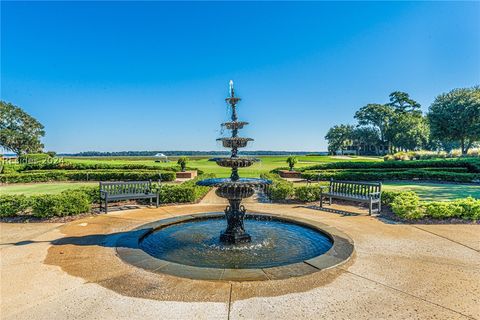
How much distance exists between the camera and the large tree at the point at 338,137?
9600cm

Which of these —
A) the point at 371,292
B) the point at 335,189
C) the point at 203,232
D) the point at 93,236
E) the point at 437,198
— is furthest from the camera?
the point at 437,198

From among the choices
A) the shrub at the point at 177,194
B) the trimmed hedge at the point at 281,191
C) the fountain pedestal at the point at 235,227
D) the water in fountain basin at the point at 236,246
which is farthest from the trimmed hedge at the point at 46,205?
the trimmed hedge at the point at 281,191

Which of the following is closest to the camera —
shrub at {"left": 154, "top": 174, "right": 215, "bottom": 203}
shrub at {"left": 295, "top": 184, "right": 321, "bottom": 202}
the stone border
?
the stone border

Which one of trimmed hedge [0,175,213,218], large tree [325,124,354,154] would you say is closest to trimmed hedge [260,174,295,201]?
trimmed hedge [0,175,213,218]

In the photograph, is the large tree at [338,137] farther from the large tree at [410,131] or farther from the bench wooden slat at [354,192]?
the bench wooden slat at [354,192]

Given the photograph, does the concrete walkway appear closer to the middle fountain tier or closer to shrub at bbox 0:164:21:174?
the middle fountain tier

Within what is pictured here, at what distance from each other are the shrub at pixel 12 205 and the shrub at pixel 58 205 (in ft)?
1.06

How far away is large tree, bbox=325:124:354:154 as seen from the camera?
96000 millimetres

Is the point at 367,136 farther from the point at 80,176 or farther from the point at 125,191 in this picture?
the point at 125,191

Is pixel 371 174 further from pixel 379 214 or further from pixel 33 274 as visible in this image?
pixel 33 274

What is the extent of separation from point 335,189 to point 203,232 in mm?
6165

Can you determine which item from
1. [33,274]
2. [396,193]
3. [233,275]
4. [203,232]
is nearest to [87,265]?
[33,274]

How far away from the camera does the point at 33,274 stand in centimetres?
471

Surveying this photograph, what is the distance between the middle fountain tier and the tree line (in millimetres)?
41313
